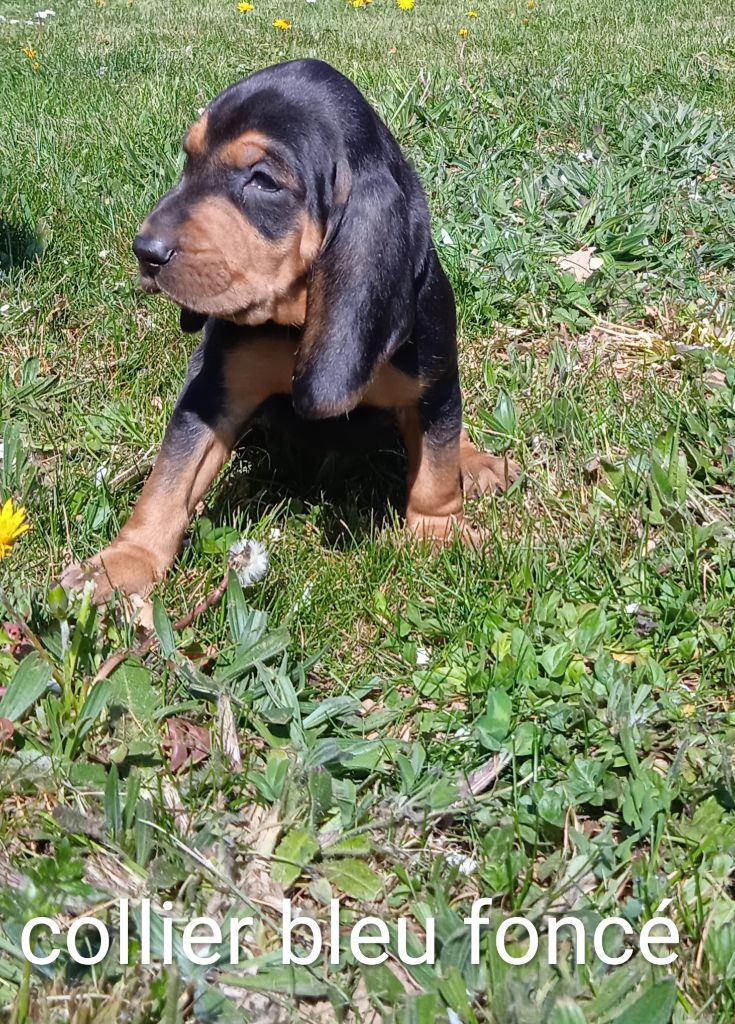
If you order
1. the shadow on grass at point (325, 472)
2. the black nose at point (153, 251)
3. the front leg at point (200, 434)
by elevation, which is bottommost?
the shadow on grass at point (325, 472)

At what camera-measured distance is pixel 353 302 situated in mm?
2525

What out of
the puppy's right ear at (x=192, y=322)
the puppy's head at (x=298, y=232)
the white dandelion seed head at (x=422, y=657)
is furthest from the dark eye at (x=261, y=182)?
the white dandelion seed head at (x=422, y=657)

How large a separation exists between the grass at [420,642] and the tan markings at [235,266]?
0.65 m

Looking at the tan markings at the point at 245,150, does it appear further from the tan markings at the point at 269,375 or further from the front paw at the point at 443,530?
the front paw at the point at 443,530

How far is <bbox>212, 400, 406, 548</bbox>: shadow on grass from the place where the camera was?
3199mm

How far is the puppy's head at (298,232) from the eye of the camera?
2523 millimetres

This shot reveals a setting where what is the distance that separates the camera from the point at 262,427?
3.63m

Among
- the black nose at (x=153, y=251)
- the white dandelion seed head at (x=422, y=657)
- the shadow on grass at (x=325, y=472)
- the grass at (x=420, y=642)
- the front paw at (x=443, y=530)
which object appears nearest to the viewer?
the grass at (x=420, y=642)

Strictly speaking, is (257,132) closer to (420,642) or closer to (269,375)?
(269,375)

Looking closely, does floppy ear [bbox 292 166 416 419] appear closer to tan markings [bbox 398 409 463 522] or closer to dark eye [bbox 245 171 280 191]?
dark eye [bbox 245 171 280 191]

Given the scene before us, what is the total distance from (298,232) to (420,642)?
1.05 m

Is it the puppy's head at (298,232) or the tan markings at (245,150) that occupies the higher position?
the tan markings at (245,150)

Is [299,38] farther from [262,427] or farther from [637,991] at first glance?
[637,991]

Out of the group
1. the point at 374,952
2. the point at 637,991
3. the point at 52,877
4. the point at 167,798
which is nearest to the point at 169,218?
the point at 167,798
